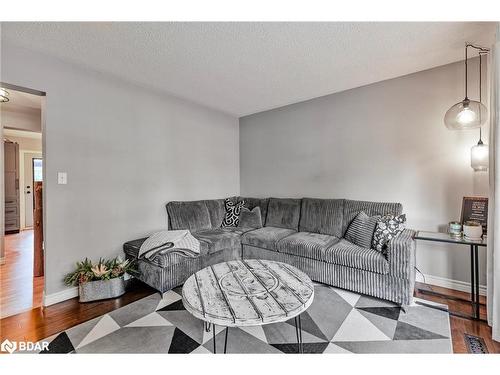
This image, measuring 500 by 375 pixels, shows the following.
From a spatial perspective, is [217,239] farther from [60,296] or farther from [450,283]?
[450,283]

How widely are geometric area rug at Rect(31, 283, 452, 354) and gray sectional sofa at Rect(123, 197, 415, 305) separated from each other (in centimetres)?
24

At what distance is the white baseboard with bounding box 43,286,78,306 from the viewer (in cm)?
217

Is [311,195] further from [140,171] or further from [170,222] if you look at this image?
[140,171]

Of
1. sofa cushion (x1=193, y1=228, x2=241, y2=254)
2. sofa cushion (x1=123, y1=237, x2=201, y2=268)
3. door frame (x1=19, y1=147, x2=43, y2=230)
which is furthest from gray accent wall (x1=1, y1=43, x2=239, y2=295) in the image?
door frame (x1=19, y1=147, x2=43, y2=230)

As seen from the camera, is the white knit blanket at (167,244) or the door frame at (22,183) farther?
the door frame at (22,183)

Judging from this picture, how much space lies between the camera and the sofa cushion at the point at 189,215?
314cm

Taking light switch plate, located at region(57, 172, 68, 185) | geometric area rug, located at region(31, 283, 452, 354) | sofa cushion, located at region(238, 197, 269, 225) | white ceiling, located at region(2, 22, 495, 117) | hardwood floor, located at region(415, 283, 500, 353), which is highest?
white ceiling, located at region(2, 22, 495, 117)

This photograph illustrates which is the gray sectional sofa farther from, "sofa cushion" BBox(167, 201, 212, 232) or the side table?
the side table

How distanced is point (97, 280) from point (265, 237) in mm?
1801

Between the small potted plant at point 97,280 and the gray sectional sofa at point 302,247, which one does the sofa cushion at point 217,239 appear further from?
the small potted plant at point 97,280

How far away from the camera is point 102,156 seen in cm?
256

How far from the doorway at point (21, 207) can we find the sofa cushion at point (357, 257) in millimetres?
2852

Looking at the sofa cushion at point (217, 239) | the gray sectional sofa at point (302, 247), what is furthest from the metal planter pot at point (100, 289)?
the sofa cushion at point (217, 239)
